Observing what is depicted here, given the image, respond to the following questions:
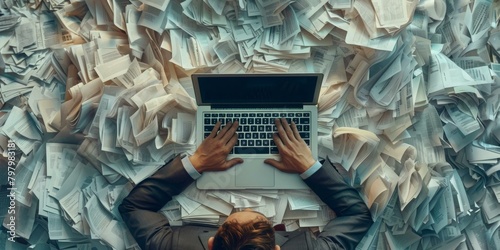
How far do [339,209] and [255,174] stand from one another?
7.0 inches

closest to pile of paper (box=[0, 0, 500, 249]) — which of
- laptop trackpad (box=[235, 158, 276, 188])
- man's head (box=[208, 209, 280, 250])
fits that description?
laptop trackpad (box=[235, 158, 276, 188])

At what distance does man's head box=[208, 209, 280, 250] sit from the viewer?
5.52 ft

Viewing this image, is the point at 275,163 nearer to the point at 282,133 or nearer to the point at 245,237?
the point at 282,133

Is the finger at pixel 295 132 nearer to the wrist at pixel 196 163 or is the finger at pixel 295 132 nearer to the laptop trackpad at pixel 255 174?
the laptop trackpad at pixel 255 174

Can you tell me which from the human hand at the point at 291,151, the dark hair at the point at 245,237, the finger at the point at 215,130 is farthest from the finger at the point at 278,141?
the dark hair at the point at 245,237

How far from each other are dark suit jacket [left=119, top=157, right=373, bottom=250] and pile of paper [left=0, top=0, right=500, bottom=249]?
25 mm

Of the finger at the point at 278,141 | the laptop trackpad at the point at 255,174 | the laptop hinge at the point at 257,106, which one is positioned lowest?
the laptop trackpad at the point at 255,174

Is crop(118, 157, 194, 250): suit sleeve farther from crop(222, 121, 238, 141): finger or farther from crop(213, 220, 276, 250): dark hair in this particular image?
crop(213, 220, 276, 250): dark hair

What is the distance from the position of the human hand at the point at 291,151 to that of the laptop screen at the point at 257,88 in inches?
2.0

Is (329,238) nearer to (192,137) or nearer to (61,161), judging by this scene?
(192,137)

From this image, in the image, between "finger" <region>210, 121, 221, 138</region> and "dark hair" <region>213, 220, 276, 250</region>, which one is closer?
"dark hair" <region>213, 220, 276, 250</region>

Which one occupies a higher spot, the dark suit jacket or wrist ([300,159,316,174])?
wrist ([300,159,316,174])

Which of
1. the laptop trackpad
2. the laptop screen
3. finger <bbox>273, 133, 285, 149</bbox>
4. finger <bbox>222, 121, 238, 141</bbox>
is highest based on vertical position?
the laptop screen

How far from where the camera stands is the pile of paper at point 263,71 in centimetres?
190
